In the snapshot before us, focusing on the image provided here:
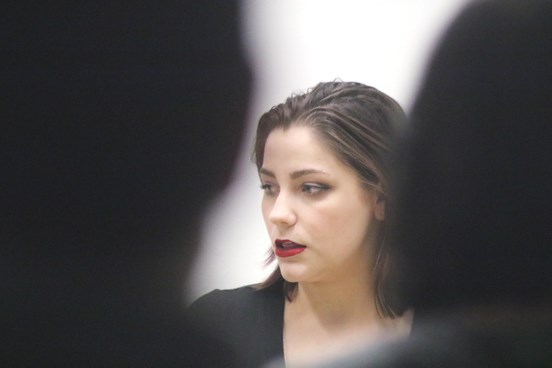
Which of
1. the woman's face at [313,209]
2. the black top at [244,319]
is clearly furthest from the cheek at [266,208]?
the black top at [244,319]

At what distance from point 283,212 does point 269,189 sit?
47 mm

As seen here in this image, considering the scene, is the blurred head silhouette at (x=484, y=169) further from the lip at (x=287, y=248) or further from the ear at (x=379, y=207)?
the lip at (x=287, y=248)

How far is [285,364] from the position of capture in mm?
791

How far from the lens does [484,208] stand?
0.78m

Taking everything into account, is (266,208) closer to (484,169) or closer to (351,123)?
(351,123)

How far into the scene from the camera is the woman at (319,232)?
2.37ft

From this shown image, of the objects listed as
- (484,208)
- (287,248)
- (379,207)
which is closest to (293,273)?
(287,248)

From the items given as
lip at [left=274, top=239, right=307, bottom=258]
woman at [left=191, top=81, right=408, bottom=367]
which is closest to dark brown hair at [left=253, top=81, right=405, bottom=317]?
woman at [left=191, top=81, right=408, bottom=367]

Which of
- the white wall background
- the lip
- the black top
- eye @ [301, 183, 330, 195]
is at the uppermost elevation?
the white wall background

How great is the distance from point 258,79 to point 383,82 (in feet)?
0.58

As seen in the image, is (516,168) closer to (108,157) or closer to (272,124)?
(272,124)

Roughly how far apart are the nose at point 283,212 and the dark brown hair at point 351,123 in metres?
0.06

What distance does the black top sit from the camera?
0.80 meters

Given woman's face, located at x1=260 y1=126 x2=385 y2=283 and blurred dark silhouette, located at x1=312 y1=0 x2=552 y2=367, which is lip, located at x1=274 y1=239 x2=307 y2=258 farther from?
blurred dark silhouette, located at x1=312 y1=0 x2=552 y2=367
